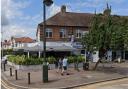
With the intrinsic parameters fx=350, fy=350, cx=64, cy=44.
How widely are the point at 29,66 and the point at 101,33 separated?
9.16 meters

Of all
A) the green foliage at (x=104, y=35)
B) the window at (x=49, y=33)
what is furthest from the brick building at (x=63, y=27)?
the green foliage at (x=104, y=35)

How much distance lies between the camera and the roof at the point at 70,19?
5894 cm

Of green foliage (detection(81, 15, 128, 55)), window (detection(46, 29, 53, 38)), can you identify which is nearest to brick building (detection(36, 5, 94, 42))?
window (detection(46, 29, 53, 38))

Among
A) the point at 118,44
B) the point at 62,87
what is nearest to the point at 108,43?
the point at 118,44

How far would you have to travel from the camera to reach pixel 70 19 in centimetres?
6119

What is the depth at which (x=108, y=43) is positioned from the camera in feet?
114

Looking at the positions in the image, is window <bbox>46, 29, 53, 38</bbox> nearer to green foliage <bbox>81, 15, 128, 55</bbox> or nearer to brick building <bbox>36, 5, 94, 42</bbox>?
brick building <bbox>36, 5, 94, 42</bbox>

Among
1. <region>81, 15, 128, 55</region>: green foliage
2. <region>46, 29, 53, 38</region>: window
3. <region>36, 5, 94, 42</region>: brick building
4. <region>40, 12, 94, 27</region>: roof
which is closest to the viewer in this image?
<region>81, 15, 128, 55</region>: green foliage

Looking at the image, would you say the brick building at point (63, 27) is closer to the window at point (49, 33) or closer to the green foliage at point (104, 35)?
the window at point (49, 33)

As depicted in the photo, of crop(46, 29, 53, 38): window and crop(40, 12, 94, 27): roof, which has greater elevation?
crop(40, 12, 94, 27): roof

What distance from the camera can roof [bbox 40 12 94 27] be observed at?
58938 mm

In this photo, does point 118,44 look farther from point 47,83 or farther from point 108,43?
point 47,83

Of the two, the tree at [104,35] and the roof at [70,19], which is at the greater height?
the roof at [70,19]

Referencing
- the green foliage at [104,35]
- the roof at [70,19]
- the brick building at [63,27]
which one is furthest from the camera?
the roof at [70,19]
